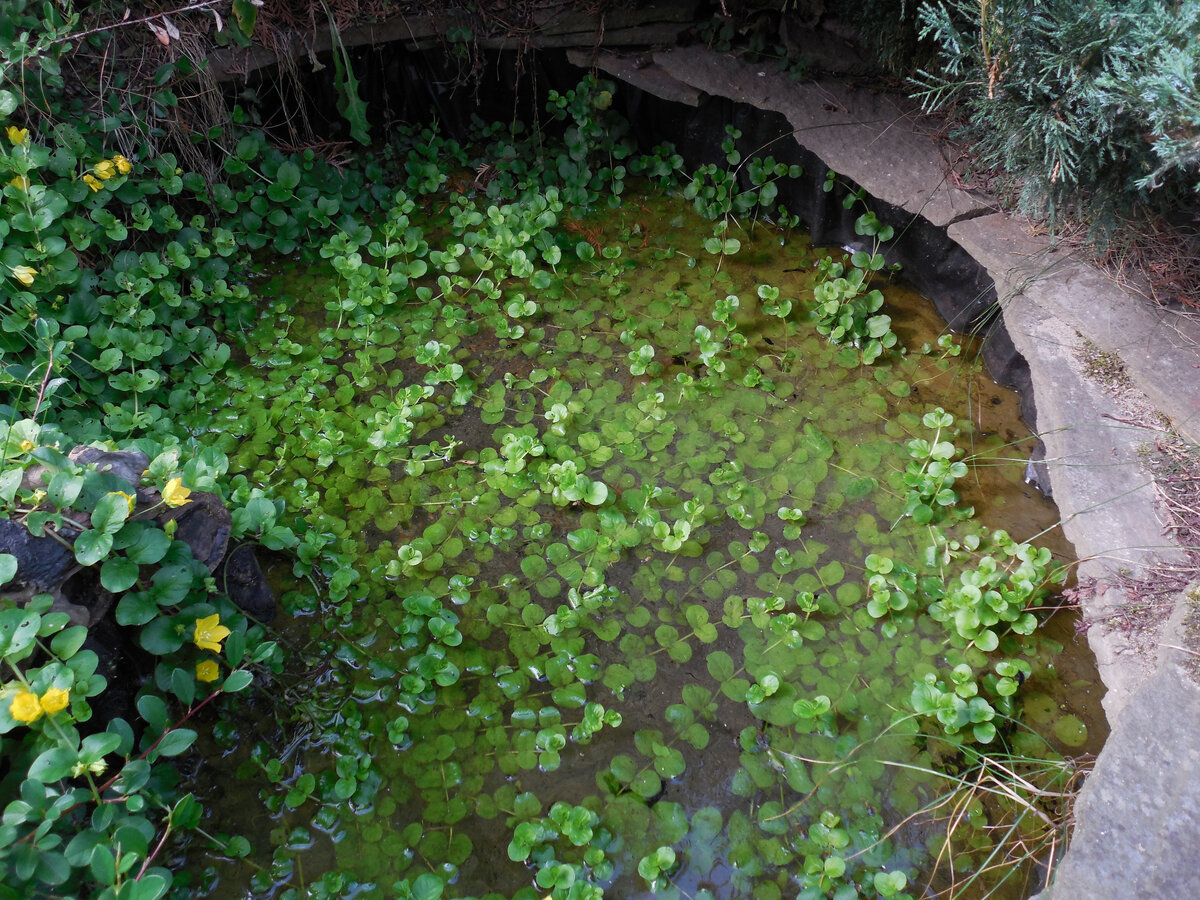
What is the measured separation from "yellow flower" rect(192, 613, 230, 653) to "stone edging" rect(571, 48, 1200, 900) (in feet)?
6.18

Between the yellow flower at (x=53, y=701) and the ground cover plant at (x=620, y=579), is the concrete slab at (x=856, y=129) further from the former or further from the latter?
the yellow flower at (x=53, y=701)

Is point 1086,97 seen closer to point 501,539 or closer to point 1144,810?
point 1144,810

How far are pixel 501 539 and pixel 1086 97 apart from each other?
2206mm

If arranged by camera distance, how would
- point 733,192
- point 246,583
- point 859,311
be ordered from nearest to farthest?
point 246,583, point 859,311, point 733,192

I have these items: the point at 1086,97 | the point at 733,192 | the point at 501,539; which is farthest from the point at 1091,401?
the point at 501,539

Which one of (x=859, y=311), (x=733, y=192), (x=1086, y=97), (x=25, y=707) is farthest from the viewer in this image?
(x=733, y=192)

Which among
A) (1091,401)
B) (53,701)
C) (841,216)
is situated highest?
(53,701)

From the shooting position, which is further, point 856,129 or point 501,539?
point 856,129

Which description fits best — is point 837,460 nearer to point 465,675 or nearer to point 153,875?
point 465,675

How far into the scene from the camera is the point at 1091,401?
2.43m

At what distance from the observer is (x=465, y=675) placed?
2.18 meters

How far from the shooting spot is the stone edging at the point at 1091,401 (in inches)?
64.2

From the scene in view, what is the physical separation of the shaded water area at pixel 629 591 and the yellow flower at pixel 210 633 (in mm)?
380

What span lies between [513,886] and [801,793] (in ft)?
2.44
